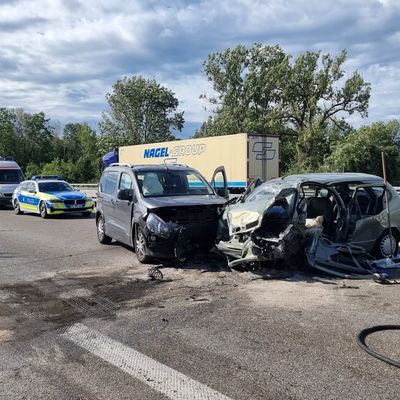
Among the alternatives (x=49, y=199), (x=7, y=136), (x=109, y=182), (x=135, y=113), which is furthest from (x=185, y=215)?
(x=7, y=136)

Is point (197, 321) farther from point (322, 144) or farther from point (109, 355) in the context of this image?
point (322, 144)

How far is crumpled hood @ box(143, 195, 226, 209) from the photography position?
342 inches

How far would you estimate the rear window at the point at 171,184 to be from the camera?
9617mm

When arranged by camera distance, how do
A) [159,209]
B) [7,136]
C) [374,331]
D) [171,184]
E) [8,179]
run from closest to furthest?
[374,331]
[159,209]
[171,184]
[8,179]
[7,136]

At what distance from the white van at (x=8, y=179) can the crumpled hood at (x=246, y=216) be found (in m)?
18.4

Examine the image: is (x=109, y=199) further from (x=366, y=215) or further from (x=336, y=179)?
(x=366, y=215)

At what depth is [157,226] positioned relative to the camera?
845cm

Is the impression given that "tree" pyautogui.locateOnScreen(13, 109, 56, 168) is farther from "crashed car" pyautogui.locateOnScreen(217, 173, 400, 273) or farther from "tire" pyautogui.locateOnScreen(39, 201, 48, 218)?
"crashed car" pyautogui.locateOnScreen(217, 173, 400, 273)

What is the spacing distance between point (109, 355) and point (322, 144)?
46.7 meters

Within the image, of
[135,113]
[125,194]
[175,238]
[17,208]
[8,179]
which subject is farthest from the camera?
[135,113]

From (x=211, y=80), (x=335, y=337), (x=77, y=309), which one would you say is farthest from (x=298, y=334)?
(x=211, y=80)

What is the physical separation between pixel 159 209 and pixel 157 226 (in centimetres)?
33

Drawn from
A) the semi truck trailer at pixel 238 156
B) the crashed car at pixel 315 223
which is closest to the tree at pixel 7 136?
the semi truck trailer at pixel 238 156

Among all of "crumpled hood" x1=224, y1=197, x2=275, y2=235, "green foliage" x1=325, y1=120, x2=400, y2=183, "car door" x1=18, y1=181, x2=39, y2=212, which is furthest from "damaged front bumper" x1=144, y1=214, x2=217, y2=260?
"green foliage" x1=325, y1=120, x2=400, y2=183
